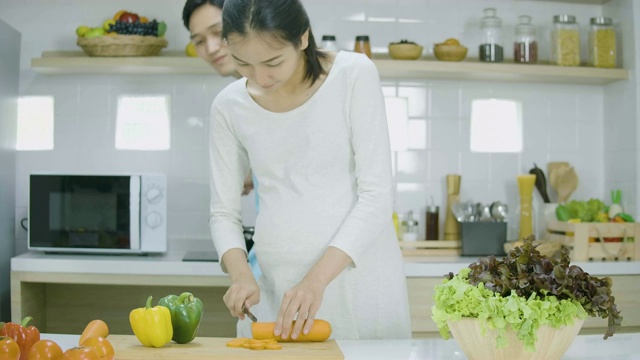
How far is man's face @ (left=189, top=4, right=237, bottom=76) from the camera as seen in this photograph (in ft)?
8.00

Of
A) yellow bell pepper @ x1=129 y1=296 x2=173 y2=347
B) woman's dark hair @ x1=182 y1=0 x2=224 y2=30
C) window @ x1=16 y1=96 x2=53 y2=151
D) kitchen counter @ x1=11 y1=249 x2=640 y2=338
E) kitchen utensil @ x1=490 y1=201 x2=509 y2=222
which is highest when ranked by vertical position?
woman's dark hair @ x1=182 y1=0 x2=224 y2=30

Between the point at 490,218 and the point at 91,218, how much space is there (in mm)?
1693

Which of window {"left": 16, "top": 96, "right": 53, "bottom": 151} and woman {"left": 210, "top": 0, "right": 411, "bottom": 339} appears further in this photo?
window {"left": 16, "top": 96, "right": 53, "bottom": 151}

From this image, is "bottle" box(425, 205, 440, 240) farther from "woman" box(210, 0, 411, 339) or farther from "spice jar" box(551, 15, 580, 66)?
"woman" box(210, 0, 411, 339)

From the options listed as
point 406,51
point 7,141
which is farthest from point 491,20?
point 7,141

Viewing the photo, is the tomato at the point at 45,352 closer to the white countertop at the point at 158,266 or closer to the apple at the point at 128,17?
the white countertop at the point at 158,266

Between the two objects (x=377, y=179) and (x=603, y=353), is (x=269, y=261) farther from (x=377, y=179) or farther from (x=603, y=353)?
(x=603, y=353)

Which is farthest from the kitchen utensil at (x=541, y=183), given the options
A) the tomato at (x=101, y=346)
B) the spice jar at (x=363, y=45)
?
the tomato at (x=101, y=346)

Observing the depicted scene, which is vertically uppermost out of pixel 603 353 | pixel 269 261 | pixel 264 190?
pixel 264 190

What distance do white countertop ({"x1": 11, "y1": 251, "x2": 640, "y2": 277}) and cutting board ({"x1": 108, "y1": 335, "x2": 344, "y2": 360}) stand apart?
57.4 inches

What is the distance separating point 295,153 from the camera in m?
1.95

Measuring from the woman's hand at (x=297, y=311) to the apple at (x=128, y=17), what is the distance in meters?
2.15

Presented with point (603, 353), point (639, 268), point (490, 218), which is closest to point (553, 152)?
point (490, 218)

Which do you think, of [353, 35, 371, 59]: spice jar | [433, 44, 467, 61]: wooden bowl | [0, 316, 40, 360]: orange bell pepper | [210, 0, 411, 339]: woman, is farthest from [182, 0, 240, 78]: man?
[433, 44, 467, 61]: wooden bowl
